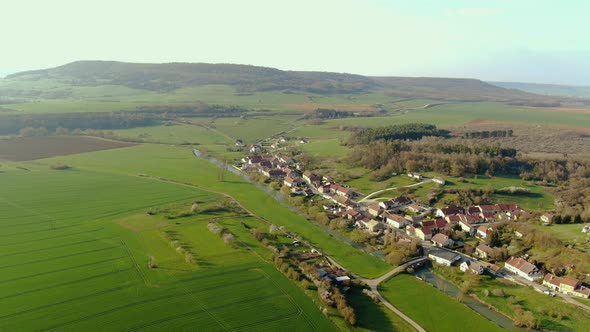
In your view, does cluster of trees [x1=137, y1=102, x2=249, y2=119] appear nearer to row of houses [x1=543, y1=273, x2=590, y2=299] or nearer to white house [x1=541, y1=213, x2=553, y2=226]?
white house [x1=541, y1=213, x2=553, y2=226]

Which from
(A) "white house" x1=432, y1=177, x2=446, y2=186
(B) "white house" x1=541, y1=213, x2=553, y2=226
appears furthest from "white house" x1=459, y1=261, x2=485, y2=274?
(A) "white house" x1=432, y1=177, x2=446, y2=186

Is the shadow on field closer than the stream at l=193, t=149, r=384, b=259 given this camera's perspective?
Yes

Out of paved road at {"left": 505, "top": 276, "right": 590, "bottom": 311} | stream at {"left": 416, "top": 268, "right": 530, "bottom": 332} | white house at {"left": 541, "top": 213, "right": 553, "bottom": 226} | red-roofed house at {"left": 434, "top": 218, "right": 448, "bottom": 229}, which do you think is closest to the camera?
stream at {"left": 416, "top": 268, "right": 530, "bottom": 332}

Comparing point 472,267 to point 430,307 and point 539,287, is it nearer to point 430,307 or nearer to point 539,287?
point 539,287

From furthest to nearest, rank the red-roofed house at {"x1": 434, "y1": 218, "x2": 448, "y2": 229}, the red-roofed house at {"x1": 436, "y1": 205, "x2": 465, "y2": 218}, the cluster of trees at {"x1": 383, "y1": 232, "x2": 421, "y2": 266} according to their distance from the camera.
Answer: the red-roofed house at {"x1": 436, "y1": 205, "x2": 465, "y2": 218}, the red-roofed house at {"x1": 434, "y1": 218, "x2": 448, "y2": 229}, the cluster of trees at {"x1": 383, "y1": 232, "x2": 421, "y2": 266}

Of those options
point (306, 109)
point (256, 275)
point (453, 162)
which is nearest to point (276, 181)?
point (453, 162)

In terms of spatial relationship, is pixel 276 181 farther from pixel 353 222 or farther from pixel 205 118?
pixel 205 118

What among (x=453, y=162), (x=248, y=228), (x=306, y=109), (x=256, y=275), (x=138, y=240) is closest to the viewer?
(x=256, y=275)

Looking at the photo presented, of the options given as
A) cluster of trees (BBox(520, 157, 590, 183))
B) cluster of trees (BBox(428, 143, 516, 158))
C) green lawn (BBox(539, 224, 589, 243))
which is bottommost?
green lawn (BBox(539, 224, 589, 243))
